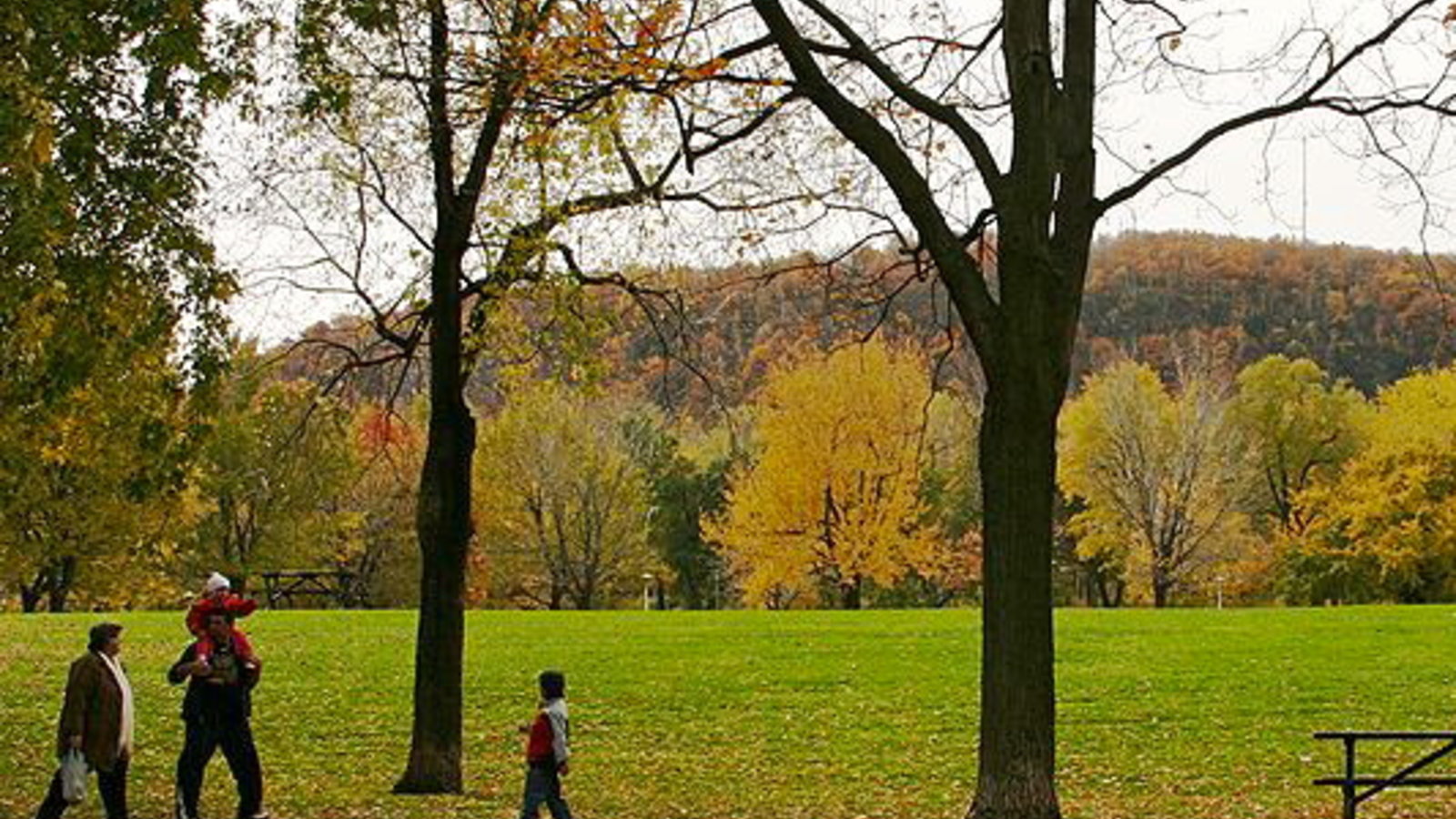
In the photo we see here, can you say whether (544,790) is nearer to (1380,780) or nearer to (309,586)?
(1380,780)

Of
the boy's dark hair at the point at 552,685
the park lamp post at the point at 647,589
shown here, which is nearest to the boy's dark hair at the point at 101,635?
the boy's dark hair at the point at 552,685

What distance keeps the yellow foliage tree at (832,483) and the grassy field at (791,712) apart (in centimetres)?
1206

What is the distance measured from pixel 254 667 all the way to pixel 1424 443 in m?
51.4

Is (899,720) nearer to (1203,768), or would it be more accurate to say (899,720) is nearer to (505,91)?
(1203,768)

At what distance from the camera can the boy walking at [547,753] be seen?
1352cm

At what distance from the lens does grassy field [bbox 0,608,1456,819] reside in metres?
18.9

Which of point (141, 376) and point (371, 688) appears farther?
point (371, 688)

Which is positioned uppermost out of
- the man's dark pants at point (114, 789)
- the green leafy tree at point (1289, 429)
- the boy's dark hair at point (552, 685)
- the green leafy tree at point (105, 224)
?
the green leafy tree at point (1289, 429)

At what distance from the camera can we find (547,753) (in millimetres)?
13602

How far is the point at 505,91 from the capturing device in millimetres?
14188

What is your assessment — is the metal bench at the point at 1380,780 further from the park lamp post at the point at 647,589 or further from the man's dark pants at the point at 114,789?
the park lamp post at the point at 647,589

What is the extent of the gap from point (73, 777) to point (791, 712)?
14438 millimetres

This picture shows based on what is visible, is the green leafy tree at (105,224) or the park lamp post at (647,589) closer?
the green leafy tree at (105,224)

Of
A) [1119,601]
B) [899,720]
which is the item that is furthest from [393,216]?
[1119,601]
